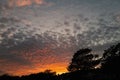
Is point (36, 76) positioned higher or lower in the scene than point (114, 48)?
lower

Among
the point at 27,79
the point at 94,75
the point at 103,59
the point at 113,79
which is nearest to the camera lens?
the point at 113,79

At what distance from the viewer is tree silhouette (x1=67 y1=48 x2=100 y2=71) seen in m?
68.6

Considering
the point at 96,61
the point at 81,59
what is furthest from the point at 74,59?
the point at 96,61

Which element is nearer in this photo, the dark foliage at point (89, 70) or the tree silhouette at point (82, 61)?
the dark foliage at point (89, 70)

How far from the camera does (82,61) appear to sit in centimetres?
6938

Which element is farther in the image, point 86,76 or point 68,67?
point 68,67

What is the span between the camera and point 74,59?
70.4 m

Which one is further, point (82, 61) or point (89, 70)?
point (82, 61)

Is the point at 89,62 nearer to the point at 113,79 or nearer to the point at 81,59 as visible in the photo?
the point at 81,59

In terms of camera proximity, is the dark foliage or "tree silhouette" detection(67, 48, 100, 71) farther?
"tree silhouette" detection(67, 48, 100, 71)

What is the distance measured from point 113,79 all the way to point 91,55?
30.9 m

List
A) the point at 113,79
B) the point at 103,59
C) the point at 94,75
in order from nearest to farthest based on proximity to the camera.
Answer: the point at 113,79
the point at 94,75
the point at 103,59

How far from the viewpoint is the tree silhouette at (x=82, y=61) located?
225ft

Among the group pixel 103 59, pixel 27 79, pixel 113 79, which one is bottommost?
pixel 113 79
